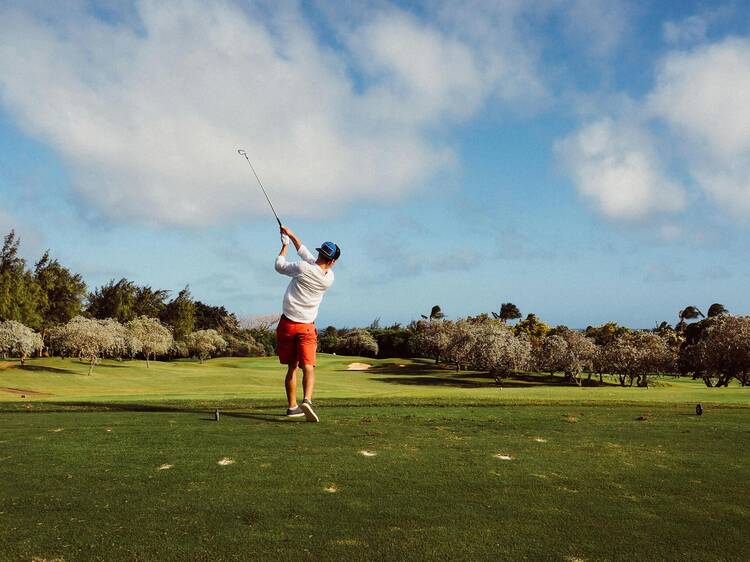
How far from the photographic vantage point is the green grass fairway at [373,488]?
447 cm

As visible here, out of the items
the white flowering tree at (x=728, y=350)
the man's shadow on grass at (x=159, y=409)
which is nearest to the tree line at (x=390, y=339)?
the white flowering tree at (x=728, y=350)

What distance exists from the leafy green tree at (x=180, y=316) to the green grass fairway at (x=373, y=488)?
3050 inches

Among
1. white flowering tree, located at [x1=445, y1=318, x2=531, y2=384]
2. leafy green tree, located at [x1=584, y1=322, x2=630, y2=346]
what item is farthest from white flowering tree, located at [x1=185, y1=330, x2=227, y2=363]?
leafy green tree, located at [x1=584, y1=322, x2=630, y2=346]

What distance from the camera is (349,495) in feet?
18.8

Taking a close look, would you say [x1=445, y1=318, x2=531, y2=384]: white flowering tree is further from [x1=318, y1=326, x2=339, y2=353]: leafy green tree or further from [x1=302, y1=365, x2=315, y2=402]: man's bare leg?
[x1=302, y1=365, x2=315, y2=402]: man's bare leg

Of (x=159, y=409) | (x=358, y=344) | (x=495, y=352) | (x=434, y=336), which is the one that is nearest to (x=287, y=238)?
(x=159, y=409)

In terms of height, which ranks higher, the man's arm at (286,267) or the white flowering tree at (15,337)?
the man's arm at (286,267)

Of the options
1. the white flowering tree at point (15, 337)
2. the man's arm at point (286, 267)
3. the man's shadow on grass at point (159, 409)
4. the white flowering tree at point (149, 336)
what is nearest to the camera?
the man's arm at point (286, 267)

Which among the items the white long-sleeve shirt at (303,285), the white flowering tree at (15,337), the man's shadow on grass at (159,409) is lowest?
the man's shadow on grass at (159,409)

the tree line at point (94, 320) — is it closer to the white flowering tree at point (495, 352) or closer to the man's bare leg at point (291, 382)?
the white flowering tree at point (495, 352)

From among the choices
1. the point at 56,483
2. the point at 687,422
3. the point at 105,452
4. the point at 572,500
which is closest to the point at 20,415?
the point at 105,452

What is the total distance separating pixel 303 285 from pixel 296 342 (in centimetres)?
107

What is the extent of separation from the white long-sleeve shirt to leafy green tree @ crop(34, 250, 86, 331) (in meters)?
68.7

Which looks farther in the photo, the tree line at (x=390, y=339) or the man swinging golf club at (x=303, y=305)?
the tree line at (x=390, y=339)
